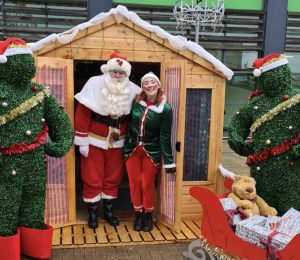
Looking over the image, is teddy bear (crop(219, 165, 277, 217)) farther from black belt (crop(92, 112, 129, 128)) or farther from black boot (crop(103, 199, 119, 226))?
black boot (crop(103, 199, 119, 226))

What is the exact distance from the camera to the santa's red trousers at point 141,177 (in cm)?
429

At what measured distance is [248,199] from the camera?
11.5ft

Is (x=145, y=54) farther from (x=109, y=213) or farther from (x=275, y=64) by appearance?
(x=109, y=213)

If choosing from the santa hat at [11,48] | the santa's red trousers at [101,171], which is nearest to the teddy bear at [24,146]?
the santa hat at [11,48]

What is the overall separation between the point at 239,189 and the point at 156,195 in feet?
5.47

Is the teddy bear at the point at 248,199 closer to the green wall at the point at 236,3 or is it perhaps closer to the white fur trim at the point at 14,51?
the white fur trim at the point at 14,51

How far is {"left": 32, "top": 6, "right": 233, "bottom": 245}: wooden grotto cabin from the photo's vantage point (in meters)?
4.17

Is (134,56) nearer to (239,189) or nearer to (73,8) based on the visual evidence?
(239,189)

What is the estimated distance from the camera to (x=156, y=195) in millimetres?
4977

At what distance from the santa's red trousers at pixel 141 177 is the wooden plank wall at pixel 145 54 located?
0.55 meters

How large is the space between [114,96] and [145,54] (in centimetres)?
65

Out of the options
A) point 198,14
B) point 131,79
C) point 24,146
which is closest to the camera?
point 24,146

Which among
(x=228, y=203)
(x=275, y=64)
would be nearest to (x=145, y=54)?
(x=275, y=64)

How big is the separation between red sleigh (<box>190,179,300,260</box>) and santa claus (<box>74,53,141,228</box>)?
1425 millimetres
